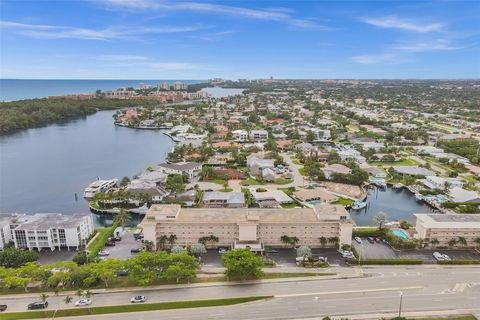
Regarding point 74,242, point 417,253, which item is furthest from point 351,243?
point 74,242

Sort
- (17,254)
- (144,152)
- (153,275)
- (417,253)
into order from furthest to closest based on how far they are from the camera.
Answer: (144,152) → (417,253) → (17,254) → (153,275)

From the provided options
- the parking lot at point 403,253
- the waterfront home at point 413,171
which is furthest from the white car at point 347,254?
the waterfront home at point 413,171

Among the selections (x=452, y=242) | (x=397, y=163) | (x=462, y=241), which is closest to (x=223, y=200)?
(x=452, y=242)

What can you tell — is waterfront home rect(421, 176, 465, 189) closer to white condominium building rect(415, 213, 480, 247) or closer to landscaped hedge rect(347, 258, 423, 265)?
white condominium building rect(415, 213, 480, 247)

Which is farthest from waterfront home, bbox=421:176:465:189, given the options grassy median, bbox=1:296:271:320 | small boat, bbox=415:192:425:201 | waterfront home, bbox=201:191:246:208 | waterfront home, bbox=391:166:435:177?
grassy median, bbox=1:296:271:320

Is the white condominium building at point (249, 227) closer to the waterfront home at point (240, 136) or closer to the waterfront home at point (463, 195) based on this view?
the waterfront home at point (463, 195)

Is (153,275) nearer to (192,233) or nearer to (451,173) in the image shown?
(192,233)
